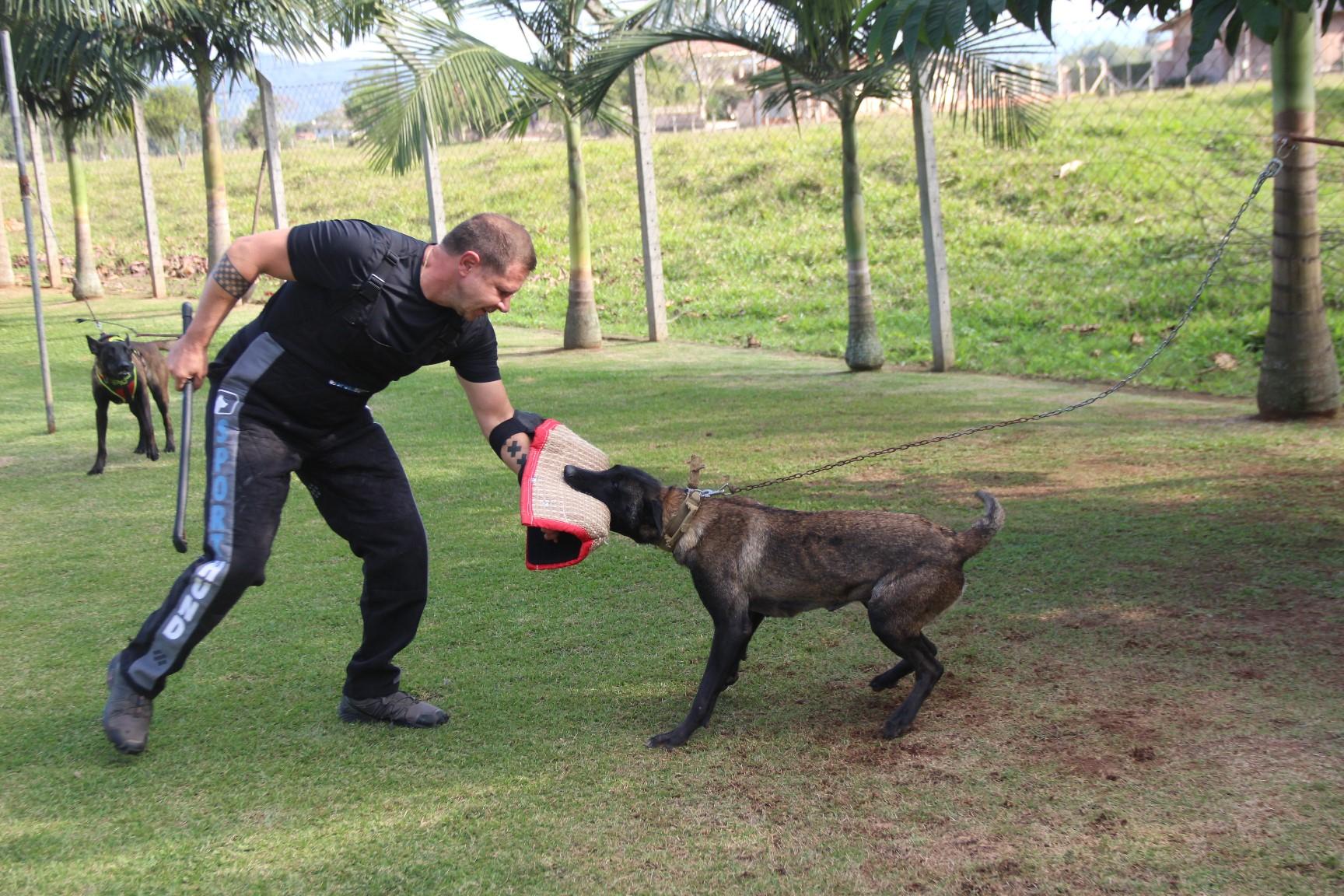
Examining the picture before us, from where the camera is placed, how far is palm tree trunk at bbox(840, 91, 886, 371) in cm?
1105

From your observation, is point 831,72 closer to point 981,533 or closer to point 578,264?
point 578,264

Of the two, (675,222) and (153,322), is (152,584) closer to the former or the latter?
(153,322)

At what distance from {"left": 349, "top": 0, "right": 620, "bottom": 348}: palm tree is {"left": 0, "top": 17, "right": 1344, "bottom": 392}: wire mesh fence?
100 cm

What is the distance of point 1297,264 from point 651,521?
5.79 m

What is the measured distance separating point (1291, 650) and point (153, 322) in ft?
51.4

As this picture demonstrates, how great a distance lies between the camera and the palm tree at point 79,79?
14.3 meters

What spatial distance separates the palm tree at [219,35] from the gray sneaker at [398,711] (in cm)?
1158

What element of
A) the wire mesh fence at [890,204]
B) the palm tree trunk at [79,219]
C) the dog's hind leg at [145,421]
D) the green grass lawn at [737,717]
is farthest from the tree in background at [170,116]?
the green grass lawn at [737,717]

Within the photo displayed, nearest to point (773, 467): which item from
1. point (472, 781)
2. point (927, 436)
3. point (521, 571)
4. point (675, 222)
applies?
point (927, 436)

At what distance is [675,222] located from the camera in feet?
71.1

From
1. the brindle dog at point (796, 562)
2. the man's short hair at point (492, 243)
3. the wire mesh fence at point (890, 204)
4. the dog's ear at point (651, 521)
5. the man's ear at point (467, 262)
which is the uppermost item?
the wire mesh fence at point (890, 204)

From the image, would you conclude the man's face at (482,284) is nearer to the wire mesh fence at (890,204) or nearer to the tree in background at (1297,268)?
the tree in background at (1297,268)

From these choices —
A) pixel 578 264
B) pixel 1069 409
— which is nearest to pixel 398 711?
pixel 1069 409

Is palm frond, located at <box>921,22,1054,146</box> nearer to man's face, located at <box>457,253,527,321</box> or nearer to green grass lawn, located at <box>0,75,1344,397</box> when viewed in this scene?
green grass lawn, located at <box>0,75,1344,397</box>
